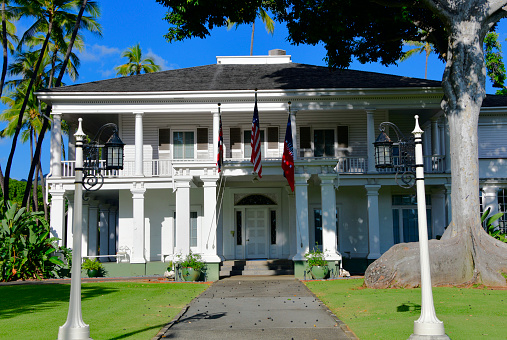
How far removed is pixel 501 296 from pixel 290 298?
517cm

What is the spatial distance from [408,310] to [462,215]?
20.9 feet

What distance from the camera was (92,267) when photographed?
2242 centimetres

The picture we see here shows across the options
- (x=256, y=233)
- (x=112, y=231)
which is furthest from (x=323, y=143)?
(x=112, y=231)

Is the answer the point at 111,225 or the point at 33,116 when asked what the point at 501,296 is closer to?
the point at 111,225

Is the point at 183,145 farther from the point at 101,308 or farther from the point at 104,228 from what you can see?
the point at 101,308

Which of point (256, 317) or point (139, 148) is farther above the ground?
point (139, 148)

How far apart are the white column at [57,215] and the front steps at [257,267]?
23.0 feet

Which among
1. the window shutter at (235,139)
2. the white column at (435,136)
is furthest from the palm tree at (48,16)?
the white column at (435,136)

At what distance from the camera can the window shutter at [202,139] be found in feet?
84.2

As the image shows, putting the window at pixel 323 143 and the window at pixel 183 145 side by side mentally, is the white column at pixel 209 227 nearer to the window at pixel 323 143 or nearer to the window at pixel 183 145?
the window at pixel 183 145

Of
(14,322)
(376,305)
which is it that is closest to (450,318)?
(376,305)

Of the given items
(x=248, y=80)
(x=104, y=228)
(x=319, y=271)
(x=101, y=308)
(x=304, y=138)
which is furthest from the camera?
(x=104, y=228)

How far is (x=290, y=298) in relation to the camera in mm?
14094

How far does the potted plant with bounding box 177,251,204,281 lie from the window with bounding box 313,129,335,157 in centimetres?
891
